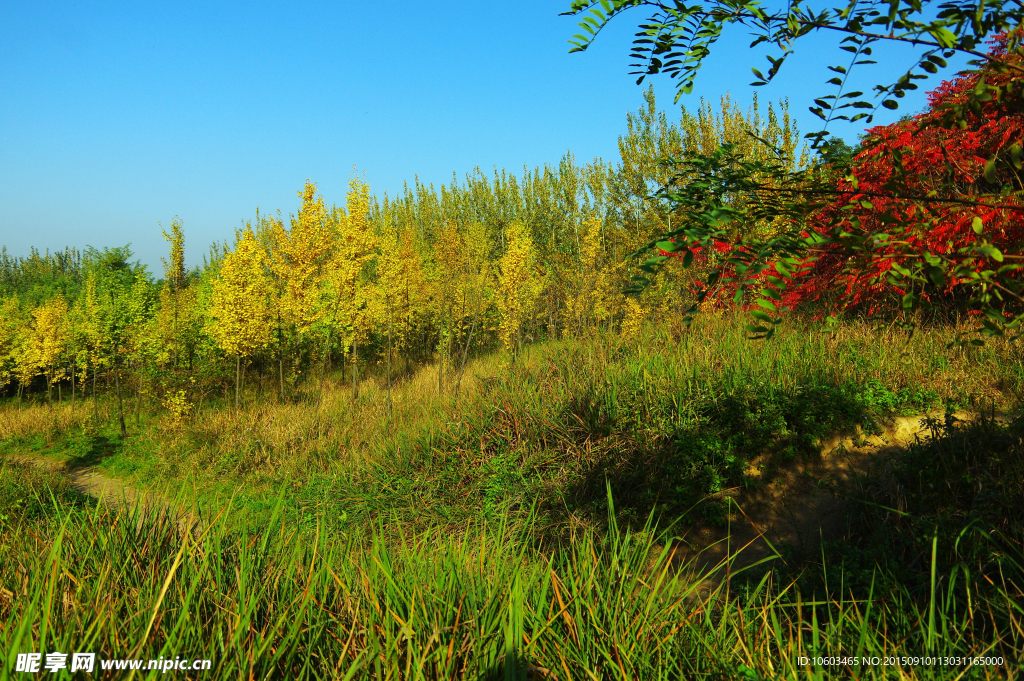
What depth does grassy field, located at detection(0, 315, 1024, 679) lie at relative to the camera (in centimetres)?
199

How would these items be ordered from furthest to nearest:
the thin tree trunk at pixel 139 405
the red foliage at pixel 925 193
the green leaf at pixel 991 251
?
the thin tree trunk at pixel 139 405 < the red foliage at pixel 925 193 < the green leaf at pixel 991 251

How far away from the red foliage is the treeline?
396cm

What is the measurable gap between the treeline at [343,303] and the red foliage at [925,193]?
396cm

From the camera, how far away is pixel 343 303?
14.6 m


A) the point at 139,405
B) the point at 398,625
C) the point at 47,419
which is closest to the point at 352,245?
the point at 139,405

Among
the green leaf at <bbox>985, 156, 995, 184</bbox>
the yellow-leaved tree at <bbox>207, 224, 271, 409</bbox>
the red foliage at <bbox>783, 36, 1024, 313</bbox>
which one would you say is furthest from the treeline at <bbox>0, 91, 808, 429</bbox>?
the green leaf at <bbox>985, 156, 995, 184</bbox>

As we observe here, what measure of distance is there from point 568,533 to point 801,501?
2337 mm

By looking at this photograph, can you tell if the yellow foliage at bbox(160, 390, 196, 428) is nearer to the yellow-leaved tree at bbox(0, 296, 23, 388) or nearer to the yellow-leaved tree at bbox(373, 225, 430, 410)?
the yellow-leaved tree at bbox(373, 225, 430, 410)

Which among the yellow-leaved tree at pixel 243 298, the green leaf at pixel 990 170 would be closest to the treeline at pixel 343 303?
the yellow-leaved tree at pixel 243 298

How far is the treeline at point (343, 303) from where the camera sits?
13.7 metres

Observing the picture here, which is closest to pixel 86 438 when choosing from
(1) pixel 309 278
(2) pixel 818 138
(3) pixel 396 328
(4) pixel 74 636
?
(1) pixel 309 278

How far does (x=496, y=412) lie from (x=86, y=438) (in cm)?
1441

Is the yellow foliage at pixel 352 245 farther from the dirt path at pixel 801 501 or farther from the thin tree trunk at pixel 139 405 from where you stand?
the dirt path at pixel 801 501

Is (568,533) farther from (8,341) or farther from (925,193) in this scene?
(8,341)
